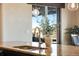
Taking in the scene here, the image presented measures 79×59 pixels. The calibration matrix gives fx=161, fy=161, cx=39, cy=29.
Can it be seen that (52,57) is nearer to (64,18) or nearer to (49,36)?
(49,36)

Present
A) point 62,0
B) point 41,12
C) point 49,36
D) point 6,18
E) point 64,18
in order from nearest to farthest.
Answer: point 62,0
point 49,36
point 41,12
point 64,18
point 6,18

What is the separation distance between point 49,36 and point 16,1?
0.78m

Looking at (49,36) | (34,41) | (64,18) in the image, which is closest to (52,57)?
(49,36)

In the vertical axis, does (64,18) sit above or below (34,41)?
above

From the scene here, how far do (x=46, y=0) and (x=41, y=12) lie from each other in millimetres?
1428

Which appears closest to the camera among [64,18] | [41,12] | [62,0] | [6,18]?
[62,0]

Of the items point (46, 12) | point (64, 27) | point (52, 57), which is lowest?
point (52, 57)

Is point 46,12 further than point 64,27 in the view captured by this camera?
No

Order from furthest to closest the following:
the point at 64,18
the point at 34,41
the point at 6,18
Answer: the point at 6,18 < the point at 64,18 < the point at 34,41

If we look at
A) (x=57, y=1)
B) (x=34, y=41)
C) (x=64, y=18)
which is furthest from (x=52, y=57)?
(x=64, y=18)

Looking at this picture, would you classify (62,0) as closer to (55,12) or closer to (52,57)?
(52,57)

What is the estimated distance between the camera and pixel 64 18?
2.33 m

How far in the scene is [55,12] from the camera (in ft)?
6.93

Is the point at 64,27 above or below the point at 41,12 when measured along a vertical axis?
below
